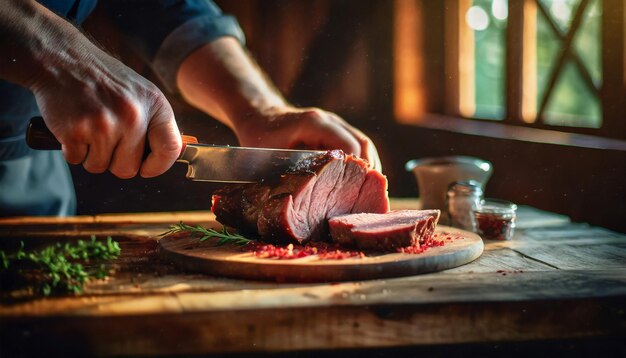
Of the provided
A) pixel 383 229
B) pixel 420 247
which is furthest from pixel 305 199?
pixel 420 247

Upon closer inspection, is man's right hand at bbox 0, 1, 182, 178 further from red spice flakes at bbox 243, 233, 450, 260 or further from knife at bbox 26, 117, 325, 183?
red spice flakes at bbox 243, 233, 450, 260

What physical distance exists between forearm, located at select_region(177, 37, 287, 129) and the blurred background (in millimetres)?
1531

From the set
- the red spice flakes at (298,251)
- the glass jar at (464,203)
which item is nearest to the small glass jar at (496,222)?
the glass jar at (464,203)

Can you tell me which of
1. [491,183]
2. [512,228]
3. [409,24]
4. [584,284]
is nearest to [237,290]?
[584,284]

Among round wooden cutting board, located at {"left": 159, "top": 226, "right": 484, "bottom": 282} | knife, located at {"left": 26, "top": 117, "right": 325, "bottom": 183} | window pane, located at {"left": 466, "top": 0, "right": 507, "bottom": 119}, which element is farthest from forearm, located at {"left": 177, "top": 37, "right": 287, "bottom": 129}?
window pane, located at {"left": 466, "top": 0, "right": 507, "bottom": 119}

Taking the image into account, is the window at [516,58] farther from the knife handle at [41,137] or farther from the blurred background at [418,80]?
the knife handle at [41,137]

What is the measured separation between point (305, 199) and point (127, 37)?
5.77ft

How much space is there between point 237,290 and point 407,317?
47cm

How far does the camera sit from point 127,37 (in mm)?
3689

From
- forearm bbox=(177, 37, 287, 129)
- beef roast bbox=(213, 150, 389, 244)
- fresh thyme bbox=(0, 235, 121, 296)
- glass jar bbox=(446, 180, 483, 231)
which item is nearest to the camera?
fresh thyme bbox=(0, 235, 121, 296)

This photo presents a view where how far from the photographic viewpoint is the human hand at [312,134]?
295 cm

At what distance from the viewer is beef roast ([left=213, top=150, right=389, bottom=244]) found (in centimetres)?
239

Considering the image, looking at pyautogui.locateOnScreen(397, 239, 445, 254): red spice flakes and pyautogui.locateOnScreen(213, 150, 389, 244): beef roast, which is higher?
pyautogui.locateOnScreen(213, 150, 389, 244): beef roast

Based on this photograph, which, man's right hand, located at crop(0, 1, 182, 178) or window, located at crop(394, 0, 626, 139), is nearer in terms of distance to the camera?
man's right hand, located at crop(0, 1, 182, 178)
